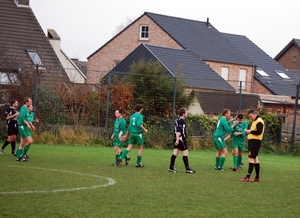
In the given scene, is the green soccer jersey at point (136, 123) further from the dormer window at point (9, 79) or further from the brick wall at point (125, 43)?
the brick wall at point (125, 43)

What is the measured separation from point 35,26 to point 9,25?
8.17 ft

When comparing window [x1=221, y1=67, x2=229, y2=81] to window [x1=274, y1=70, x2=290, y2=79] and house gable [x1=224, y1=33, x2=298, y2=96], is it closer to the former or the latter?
house gable [x1=224, y1=33, x2=298, y2=96]

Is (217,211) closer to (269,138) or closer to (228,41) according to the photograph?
(269,138)

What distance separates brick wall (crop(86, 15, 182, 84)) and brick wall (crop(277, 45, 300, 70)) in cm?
2559

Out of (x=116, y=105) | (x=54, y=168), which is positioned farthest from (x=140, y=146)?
(x=116, y=105)

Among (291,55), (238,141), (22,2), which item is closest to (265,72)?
(291,55)

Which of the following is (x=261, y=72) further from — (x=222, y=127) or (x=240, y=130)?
(x=222, y=127)

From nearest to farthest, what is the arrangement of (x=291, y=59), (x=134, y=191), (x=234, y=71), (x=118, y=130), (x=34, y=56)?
(x=134, y=191) < (x=118, y=130) < (x=34, y=56) < (x=234, y=71) < (x=291, y=59)

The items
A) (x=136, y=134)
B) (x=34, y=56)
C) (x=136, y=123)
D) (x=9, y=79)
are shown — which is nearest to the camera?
(x=136, y=123)

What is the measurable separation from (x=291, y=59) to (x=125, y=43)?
2693cm

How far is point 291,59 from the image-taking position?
81.7 meters

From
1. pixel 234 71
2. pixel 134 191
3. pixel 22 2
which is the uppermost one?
pixel 22 2

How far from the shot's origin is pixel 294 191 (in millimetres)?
15344

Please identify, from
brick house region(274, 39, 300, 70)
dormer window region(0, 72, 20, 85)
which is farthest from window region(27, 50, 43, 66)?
brick house region(274, 39, 300, 70)
